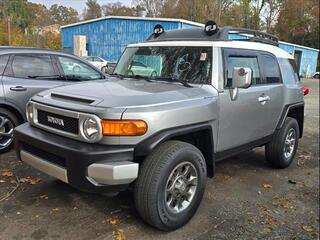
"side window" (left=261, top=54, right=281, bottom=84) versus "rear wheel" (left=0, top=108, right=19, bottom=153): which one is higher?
"side window" (left=261, top=54, right=281, bottom=84)

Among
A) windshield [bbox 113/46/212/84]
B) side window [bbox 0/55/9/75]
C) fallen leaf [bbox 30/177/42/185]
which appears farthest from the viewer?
side window [bbox 0/55/9/75]

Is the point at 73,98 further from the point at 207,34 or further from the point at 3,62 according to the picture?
the point at 3,62

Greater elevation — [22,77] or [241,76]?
[241,76]

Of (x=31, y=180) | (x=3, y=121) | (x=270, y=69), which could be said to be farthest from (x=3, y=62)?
(x=270, y=69)

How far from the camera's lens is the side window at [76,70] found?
6519 millimetres

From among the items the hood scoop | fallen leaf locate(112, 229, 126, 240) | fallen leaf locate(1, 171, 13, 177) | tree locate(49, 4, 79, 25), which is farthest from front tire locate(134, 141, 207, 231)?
→ tree locate(49, 4, 79, 25)

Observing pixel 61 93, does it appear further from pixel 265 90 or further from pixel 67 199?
pixel 265 90

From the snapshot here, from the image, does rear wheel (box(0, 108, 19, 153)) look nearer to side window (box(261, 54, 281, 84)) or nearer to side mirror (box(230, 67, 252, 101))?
side mirror (box(230, 67, 252, 101))

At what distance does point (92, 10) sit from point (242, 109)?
68.2 m

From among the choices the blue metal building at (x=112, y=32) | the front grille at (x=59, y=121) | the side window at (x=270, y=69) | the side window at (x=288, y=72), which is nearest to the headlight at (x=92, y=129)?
the front grille at (x=59, y=121)

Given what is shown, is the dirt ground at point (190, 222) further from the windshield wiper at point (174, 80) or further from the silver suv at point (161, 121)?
the windshield wiper at point (174, 80)

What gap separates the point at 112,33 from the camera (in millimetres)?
25938

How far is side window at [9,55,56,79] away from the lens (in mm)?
5935

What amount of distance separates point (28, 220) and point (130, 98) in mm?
1607
